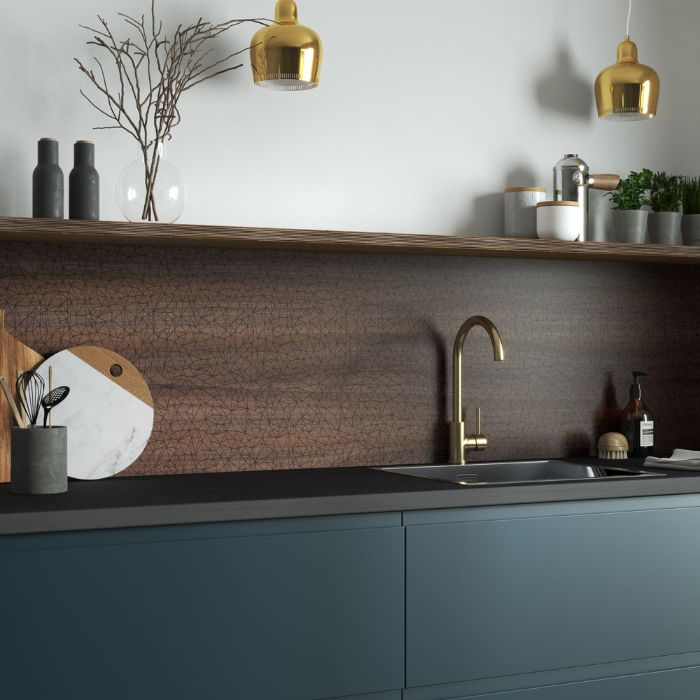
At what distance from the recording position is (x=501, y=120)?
2791 millimetres

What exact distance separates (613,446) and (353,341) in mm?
800

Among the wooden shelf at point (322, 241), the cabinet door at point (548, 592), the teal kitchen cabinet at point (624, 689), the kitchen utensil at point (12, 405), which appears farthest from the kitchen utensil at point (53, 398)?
the teal kitchen cabinet at point (624, 689)

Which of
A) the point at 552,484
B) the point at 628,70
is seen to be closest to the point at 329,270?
the point at 552,484

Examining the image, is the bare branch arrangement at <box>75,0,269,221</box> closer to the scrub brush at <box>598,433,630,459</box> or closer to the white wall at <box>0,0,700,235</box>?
the white wall at <box>0,0,700,235</box>

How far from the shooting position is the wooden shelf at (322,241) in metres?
2.14

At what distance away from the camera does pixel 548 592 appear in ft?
7.06

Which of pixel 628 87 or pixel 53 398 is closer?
pixel 53 398

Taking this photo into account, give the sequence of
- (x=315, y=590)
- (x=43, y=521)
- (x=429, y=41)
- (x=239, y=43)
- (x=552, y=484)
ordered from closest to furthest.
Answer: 1. (x=43, y=521)
2. (x=315, y=590)
3. (x=552, y=484)
4. (x=239, y=43)
5. (x=429, y=41)

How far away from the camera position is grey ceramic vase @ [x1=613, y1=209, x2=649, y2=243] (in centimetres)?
280

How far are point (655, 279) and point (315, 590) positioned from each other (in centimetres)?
158

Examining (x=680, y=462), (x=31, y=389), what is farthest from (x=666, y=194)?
(x=31, y=389)

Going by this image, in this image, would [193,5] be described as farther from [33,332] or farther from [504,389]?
[504,389]

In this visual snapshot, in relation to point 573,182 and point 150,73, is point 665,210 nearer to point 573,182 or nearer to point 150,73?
point 573,182

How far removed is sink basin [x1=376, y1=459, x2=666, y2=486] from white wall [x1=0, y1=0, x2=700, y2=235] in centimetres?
64
